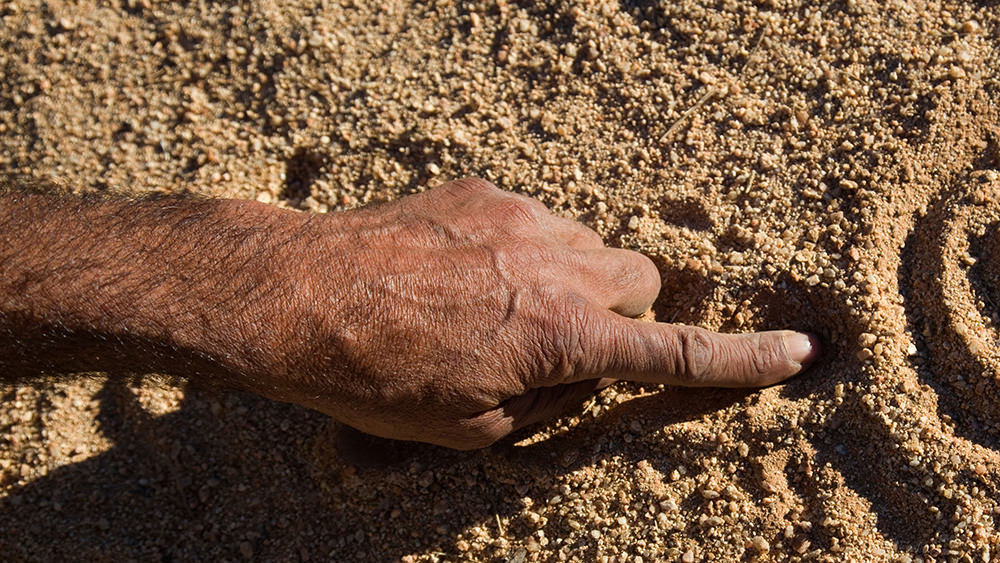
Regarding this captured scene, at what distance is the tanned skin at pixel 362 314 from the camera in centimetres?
179

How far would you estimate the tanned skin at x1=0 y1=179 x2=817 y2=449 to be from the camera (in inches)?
70.3

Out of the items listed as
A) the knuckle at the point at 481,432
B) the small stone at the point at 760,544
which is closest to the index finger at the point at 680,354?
the knuckle at the point at 481,432

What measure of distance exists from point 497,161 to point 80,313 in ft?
3.79

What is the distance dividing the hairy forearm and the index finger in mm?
694

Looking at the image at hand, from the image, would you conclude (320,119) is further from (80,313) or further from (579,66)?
(80,313)

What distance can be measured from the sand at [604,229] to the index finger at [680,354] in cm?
11

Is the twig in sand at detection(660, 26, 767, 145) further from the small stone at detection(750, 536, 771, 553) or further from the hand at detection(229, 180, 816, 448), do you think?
the small stone at detection(750, 536, 771, 553)

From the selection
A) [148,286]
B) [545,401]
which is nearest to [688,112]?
[545,401]

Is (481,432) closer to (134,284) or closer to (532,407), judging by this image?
(532,407)

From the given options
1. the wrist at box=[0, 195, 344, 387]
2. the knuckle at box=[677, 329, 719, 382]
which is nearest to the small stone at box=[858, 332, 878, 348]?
the knuckle at box=[677, 329, 719, 382]

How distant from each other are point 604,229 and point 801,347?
602 mm

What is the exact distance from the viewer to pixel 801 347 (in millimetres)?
1968

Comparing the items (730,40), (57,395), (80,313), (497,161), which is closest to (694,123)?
(730,40)

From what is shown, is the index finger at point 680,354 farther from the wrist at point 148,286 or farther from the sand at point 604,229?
the wrist at point 148,286
